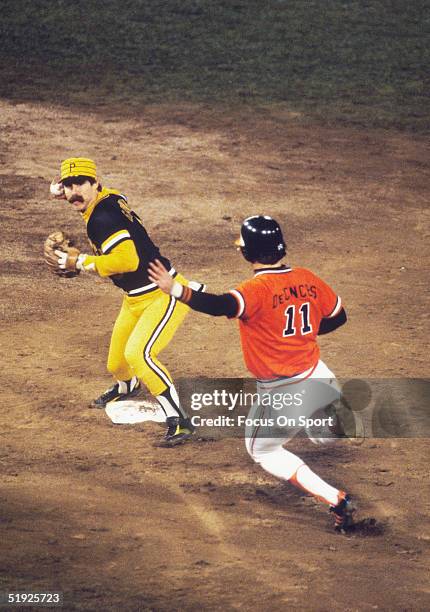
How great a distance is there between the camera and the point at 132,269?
26.6 ft

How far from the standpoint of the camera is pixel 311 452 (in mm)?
8305

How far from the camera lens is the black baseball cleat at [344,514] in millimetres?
6832

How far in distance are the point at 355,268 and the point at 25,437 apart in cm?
521

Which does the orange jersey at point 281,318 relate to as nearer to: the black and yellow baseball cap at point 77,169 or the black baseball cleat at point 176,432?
the black baseball cleat at point 176,432

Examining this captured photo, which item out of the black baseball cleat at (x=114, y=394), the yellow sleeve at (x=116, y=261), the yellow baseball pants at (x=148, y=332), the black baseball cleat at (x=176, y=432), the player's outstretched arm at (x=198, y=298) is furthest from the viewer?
the black baseball cleat at (x=114, y=394)

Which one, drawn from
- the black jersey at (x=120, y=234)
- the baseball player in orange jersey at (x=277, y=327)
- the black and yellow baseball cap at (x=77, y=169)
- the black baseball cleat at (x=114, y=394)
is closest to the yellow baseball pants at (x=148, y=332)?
the black jersey at (x=120, y=234)

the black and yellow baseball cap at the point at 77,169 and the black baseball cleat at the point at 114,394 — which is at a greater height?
the black and yellow baseball cap at the point at 77,169

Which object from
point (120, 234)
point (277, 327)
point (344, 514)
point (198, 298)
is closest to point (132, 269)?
point (120, 234)

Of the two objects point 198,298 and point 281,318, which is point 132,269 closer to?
point 198,298

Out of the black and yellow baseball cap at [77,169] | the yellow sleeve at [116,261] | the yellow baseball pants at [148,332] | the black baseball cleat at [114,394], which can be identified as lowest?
the black baseball cleat at [114,394]

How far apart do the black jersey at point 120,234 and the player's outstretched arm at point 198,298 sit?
1.22 m

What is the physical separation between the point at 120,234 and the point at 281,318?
1.73 meters

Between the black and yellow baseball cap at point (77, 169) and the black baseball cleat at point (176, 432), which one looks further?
→ the black baseball cleat at point (176, 432)

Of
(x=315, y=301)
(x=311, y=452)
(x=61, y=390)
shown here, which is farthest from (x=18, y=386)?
(x=315, y=301)
